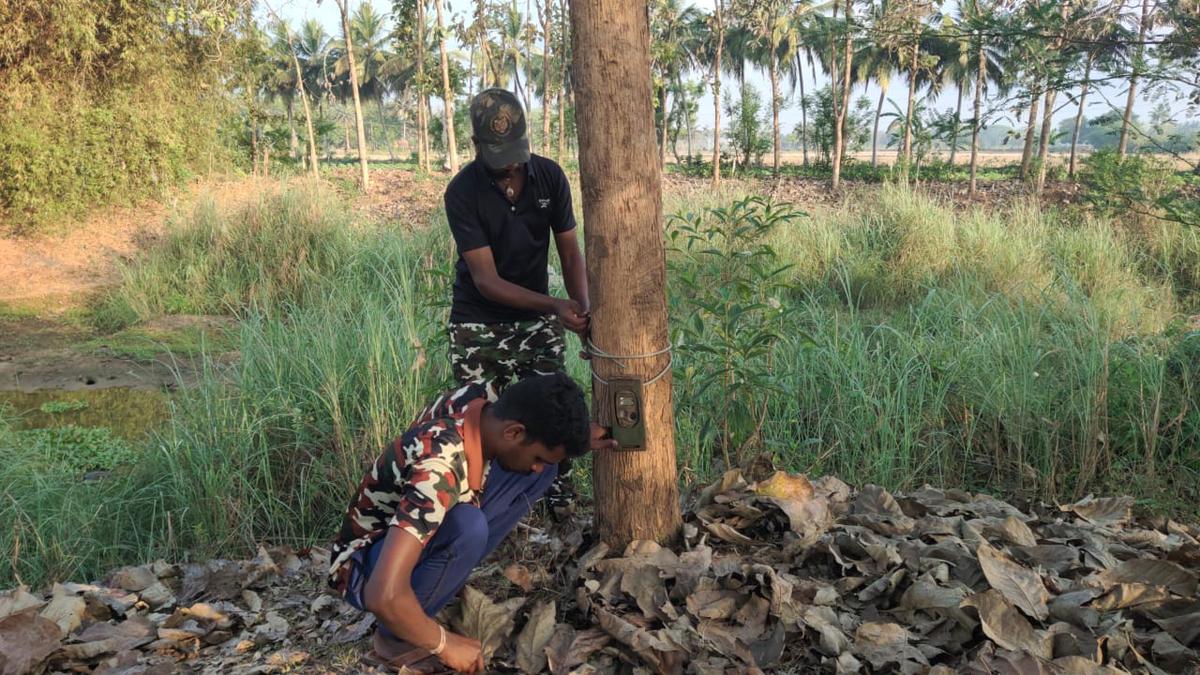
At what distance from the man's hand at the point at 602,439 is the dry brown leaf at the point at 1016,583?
1.03 m

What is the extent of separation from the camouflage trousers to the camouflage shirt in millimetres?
742

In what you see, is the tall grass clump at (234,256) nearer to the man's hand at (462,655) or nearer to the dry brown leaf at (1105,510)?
the man's hand at (462,655)

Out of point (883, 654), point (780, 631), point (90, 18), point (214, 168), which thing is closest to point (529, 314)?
point (780, 631)

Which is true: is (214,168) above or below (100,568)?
above

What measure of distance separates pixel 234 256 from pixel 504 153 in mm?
7843

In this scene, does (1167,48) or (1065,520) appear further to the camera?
(1167,48)

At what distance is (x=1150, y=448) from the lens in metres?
3.50

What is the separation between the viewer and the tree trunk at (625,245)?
2.19 metres

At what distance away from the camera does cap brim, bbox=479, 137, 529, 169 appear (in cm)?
265

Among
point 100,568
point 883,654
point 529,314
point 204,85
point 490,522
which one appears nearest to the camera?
point 883,654

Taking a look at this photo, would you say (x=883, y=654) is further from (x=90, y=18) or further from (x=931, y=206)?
(x=90, y=18)

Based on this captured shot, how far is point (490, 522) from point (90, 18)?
42.3 ft

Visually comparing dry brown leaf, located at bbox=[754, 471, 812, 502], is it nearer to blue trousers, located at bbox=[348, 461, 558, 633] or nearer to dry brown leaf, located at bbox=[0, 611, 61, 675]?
blue trousers, located at bbox=[348, 461, 558, 633]

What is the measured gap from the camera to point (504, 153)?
2662 millimetres
